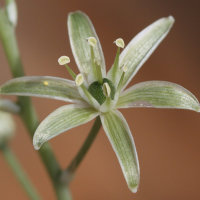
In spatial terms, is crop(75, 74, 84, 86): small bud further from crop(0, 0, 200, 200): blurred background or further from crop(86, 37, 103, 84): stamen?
crop(0, 0, 200, 200): blurred background

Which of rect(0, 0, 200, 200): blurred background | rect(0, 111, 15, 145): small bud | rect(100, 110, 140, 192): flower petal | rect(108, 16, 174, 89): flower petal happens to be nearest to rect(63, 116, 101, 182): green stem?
rect(100, 110, 140, 192): flower petal

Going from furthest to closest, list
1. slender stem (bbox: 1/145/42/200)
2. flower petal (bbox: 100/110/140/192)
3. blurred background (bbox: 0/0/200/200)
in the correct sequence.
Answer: blurred background (bbox: 0/0/200/200), slender stem (bbox: 1/145/42/200), flower petal (bbox: 100/110/140/192)

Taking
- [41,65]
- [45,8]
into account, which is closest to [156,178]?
[41,65]

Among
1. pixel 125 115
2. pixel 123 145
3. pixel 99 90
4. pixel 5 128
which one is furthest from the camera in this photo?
pixel 125 115

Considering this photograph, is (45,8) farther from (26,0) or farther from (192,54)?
(192,54)

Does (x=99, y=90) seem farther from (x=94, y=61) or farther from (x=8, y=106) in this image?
(x=8, y=106)

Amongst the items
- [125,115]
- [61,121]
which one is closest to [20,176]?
[61,121]

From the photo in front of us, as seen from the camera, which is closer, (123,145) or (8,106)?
(123,145)
